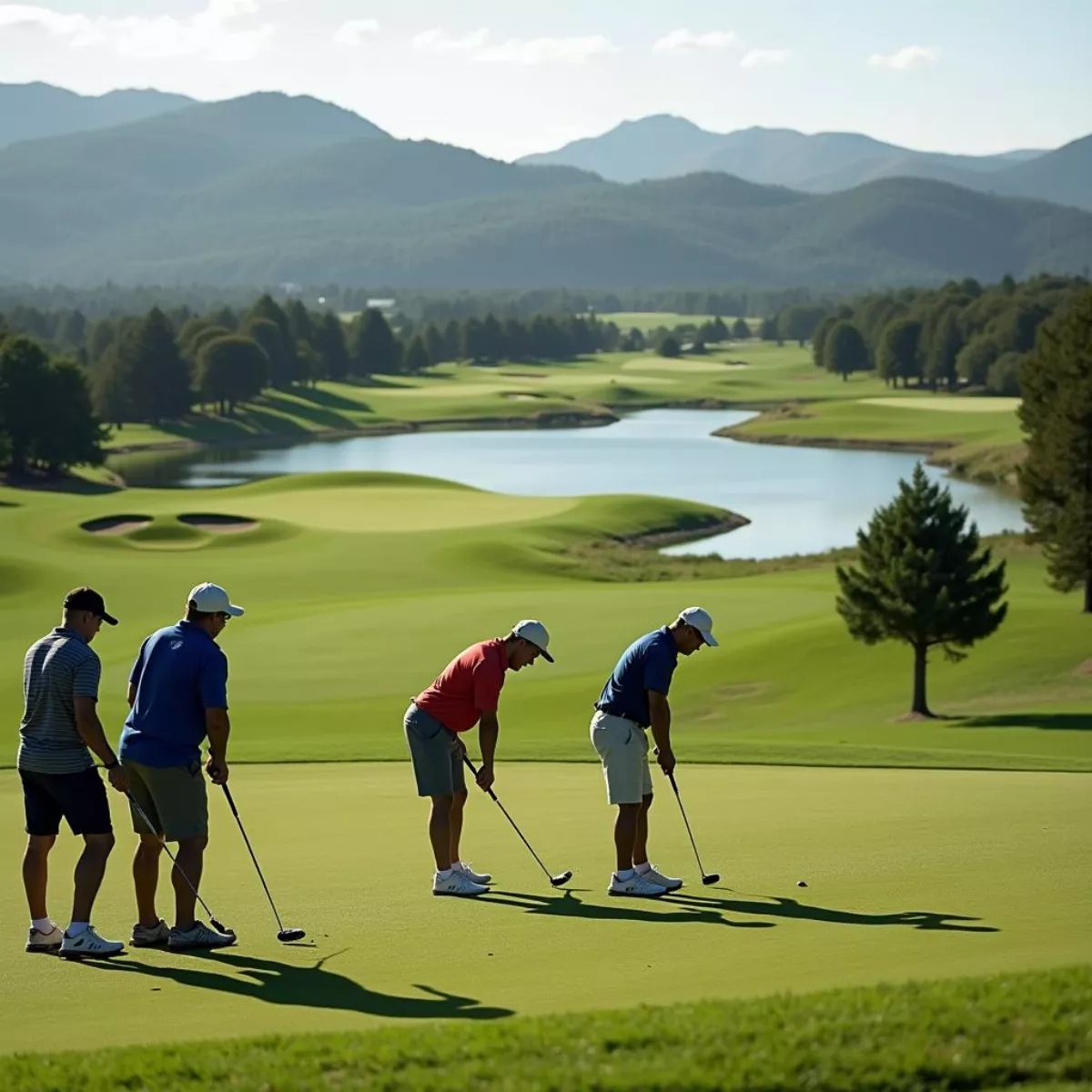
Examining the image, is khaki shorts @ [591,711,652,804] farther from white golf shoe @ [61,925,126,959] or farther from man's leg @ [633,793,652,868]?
white golf shoe @ [61,925,126,959]

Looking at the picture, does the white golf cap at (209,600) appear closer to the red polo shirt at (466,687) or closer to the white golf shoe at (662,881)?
the red polo shirt at (466,687)

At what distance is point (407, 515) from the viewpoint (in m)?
80.2

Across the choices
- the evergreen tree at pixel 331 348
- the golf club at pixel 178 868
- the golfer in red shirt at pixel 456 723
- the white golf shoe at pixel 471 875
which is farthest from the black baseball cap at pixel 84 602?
the evergreen tree at pixel 331 348

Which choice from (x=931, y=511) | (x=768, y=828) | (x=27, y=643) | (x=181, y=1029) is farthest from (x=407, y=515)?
(x=181, y=1029)

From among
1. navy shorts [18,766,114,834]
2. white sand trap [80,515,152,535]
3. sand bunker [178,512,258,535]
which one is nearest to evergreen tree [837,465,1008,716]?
navy shorts [18,766,114,834]

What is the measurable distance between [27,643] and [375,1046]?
3887cm

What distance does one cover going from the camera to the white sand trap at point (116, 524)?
69.4m

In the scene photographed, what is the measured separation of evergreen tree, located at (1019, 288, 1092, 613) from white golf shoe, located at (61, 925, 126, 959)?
38.0 metres

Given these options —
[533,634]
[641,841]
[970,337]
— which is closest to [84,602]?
[533,634]

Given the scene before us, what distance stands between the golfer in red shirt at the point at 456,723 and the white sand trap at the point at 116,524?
57955 mm

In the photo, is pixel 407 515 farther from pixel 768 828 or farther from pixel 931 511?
pixel 768 828

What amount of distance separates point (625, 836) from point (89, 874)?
12.3ft

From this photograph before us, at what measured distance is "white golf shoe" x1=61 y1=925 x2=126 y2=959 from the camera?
10.7 metres

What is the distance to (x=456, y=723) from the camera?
1292cm
